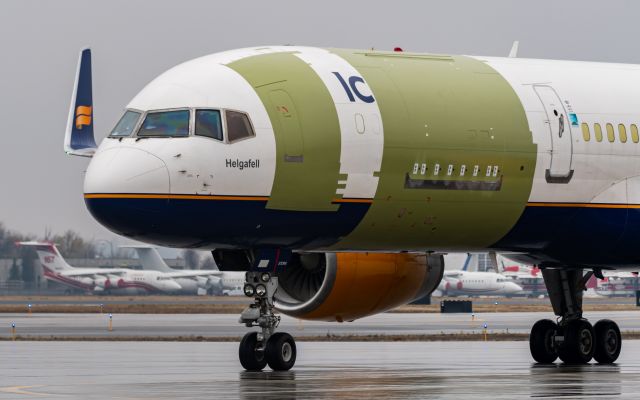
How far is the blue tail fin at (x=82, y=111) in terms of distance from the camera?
4754 cm

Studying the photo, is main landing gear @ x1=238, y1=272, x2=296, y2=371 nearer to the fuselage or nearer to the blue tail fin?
the fuselage

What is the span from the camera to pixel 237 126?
84.5 feet

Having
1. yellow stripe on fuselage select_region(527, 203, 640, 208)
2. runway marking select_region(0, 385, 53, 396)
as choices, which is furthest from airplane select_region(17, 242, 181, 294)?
runway marking select_region(0, 385, 53, 396)

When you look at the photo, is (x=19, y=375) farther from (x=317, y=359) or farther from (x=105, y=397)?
(x=317, y=359)

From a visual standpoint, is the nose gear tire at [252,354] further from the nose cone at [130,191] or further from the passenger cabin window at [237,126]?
the passenger cabin window at [237,126]

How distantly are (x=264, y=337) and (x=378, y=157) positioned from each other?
3.98m

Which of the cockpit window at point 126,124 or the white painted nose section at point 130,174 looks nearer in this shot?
the white painted nose section at point 130,174

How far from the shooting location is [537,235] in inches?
1153

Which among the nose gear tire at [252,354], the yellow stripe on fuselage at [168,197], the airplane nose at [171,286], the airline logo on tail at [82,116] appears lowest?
the nose gear tire at [252,354]

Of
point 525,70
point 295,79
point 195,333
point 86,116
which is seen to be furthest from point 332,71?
point 195,333

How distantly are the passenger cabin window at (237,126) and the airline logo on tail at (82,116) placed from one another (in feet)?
77.5

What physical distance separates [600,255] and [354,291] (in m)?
5.21

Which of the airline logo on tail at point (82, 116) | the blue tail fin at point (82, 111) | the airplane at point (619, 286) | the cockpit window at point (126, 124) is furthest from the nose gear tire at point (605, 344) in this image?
the airplane at point (619, 286)

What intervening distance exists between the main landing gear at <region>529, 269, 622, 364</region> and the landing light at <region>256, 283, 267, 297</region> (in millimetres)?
7923
